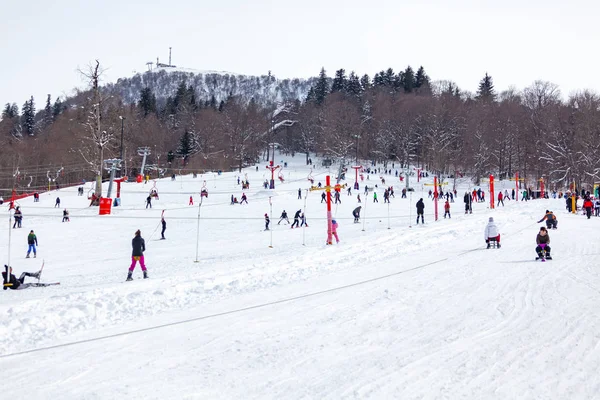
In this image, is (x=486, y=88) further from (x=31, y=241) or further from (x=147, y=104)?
(x=31, y=241)

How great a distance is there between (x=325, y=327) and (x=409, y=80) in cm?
11723

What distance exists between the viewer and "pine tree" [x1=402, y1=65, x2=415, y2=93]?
391 feet

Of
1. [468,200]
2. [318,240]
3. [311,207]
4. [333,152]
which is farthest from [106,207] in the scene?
[333,152]

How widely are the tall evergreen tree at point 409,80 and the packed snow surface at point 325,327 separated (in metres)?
104

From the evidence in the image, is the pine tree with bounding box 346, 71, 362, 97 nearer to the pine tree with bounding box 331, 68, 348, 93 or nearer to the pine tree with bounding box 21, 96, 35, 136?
the pine tree with bounding box 331, 68, 348, 93

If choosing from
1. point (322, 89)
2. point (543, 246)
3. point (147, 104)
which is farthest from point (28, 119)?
point (543, 246)

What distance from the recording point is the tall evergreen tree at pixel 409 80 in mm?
119181

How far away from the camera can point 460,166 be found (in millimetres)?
84812

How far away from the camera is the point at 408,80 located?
120125mm

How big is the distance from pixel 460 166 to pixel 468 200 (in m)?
51.3

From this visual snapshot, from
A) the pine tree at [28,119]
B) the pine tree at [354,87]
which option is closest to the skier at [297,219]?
the pine tree at [354,87]

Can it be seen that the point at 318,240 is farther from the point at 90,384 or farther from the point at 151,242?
the point at 90,384

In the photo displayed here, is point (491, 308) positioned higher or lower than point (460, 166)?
lower

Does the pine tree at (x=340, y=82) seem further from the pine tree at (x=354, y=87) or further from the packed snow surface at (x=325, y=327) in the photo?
the packed snow surface at (x=325, y=327)
